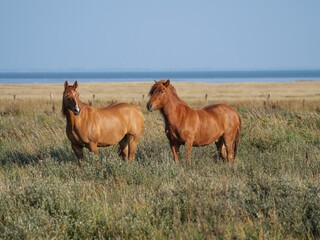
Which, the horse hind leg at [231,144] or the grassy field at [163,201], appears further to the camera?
the horse hind leg at [231,144]

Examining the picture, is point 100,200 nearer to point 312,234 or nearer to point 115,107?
point 312,234

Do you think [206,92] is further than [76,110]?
Yes

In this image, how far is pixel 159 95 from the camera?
11016 mm

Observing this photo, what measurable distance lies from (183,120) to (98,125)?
168 centimetres

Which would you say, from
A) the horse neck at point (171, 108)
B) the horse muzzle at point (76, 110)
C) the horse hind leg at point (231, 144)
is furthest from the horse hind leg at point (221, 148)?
the horse muzzle at point (76, 110)

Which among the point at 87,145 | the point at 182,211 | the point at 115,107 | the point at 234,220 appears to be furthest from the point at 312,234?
the point at 115,107

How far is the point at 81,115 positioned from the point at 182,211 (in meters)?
4.23

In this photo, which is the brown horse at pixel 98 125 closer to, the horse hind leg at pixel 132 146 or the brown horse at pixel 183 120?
the horse hind leg at pixel 132 146

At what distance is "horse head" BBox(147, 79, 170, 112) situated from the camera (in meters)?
11.0

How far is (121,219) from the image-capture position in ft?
22.5

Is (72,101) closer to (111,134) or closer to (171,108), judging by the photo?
(111,134)

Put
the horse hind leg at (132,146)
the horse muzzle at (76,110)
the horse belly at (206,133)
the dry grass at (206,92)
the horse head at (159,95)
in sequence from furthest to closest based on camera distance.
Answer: the dry grass at (206,92) → the horse hind leg at (132,146) → the horse belly at (206,133) → the horse head at (159,95) → the horse muzzle at (76,110)

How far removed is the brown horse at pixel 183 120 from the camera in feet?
36.3

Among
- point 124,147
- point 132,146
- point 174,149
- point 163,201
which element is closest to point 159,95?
point 174,149
